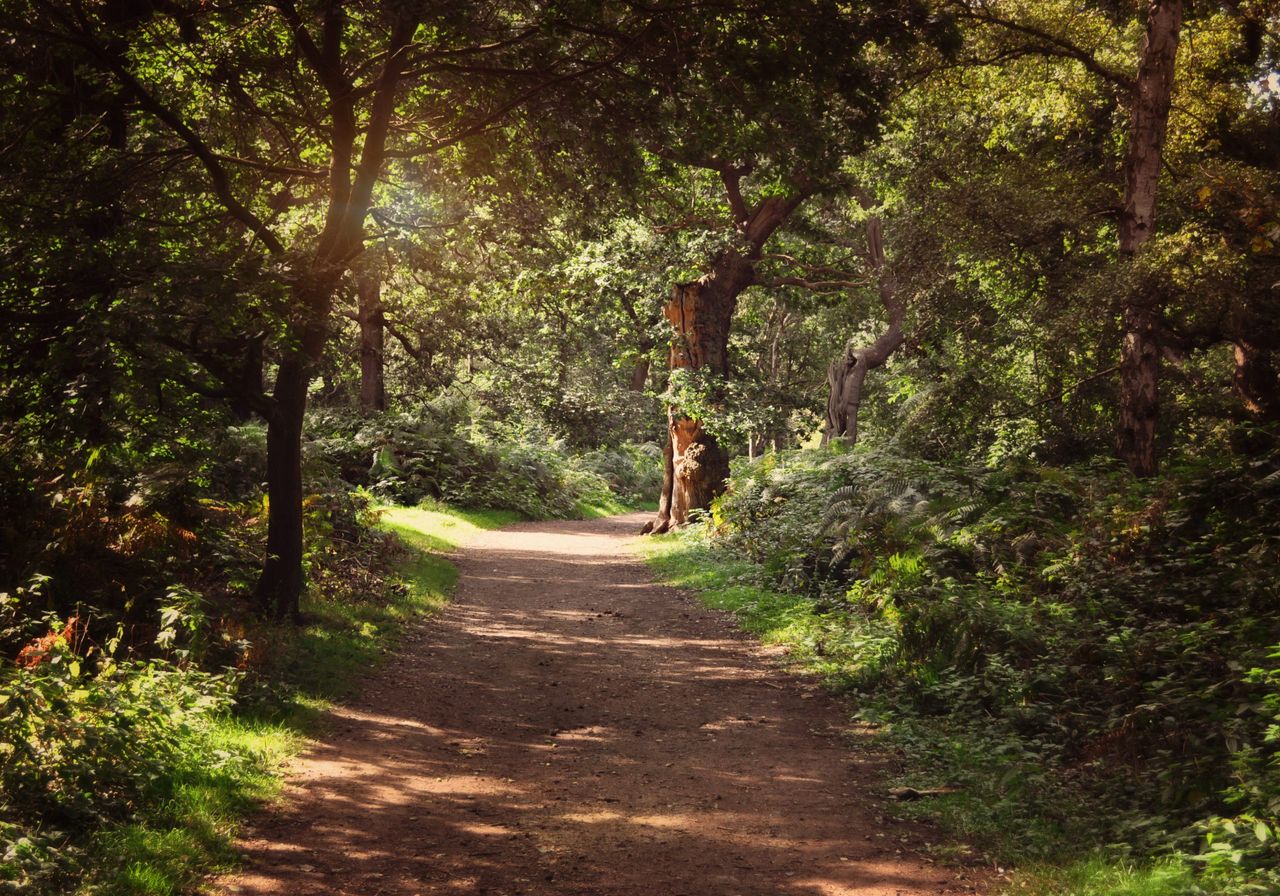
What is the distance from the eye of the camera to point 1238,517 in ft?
27.0

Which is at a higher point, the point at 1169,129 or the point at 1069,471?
the point at 1169,129

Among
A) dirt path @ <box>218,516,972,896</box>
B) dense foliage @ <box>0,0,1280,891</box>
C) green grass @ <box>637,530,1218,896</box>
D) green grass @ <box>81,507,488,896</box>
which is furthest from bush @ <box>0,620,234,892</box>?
green grass @ <box>637,530,1218,896</box>

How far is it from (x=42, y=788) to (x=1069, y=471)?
409 inches

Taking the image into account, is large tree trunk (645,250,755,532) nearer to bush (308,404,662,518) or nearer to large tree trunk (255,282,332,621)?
bush (308,404,662,518)

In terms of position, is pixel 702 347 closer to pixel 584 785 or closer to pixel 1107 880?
pixel 584 785

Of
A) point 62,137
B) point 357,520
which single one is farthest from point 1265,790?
point 357,520

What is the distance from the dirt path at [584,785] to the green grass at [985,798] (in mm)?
303

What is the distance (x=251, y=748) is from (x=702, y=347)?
1456 cm

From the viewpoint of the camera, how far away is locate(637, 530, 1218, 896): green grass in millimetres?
4758

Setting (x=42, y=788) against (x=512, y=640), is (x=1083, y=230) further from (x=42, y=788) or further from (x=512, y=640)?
(x=42, y=788)

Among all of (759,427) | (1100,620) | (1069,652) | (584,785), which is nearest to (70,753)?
(584,785)

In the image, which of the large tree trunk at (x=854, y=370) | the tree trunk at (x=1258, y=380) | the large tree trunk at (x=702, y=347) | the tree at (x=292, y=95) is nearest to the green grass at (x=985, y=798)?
the tree at (x=292, y=95)

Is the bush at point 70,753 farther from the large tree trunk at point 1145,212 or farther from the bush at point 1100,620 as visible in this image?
the large tree trunk at point 1145,212

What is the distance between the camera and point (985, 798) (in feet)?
20.2
